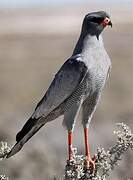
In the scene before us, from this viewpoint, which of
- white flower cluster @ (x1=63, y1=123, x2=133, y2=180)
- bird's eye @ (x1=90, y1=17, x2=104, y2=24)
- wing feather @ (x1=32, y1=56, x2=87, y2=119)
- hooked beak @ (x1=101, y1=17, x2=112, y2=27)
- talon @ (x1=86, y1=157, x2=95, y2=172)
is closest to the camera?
white flower cluster @ (x1=63, y1=123, x2=133, y2=180)

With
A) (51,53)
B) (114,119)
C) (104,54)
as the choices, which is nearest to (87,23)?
(104,54)

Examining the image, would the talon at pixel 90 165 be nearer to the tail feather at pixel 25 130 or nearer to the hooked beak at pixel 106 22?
the tail feather at pixel 25 130

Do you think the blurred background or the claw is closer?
the claw

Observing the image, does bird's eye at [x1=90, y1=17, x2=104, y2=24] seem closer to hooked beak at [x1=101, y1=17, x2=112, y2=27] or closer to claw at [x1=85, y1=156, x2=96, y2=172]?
hooked beak at [x1=101, y1=17, x2=112, y2=27]

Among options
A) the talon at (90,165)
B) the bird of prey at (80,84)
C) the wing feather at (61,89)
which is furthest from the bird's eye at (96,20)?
the talon at (90,165)

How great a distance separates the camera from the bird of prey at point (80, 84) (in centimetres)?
938

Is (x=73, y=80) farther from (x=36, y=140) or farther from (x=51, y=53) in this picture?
(x=51, y=53)

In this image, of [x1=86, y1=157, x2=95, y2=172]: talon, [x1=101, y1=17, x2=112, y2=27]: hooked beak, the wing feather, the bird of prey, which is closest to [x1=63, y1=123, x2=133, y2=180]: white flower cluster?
[x1=86, y1=157, x2=95, y2=172]: talon

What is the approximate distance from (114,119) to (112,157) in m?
12.2

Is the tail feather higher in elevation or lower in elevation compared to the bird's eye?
lower

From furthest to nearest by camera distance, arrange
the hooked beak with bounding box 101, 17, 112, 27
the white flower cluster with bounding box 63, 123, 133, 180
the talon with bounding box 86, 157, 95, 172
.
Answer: the hooked beak with bounding box 101, 17, 112, 27 < the talon with bounding box 86, 157, 95, 172 < the white flower cluster with bounding box 63, 123, 133, 180

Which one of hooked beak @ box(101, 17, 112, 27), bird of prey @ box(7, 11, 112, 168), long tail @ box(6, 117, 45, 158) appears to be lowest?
long tail @ box(6, 117, 45, 158)

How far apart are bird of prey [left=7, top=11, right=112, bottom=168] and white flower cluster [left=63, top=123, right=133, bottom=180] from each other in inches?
11.9

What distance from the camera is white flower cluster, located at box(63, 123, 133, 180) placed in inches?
344
